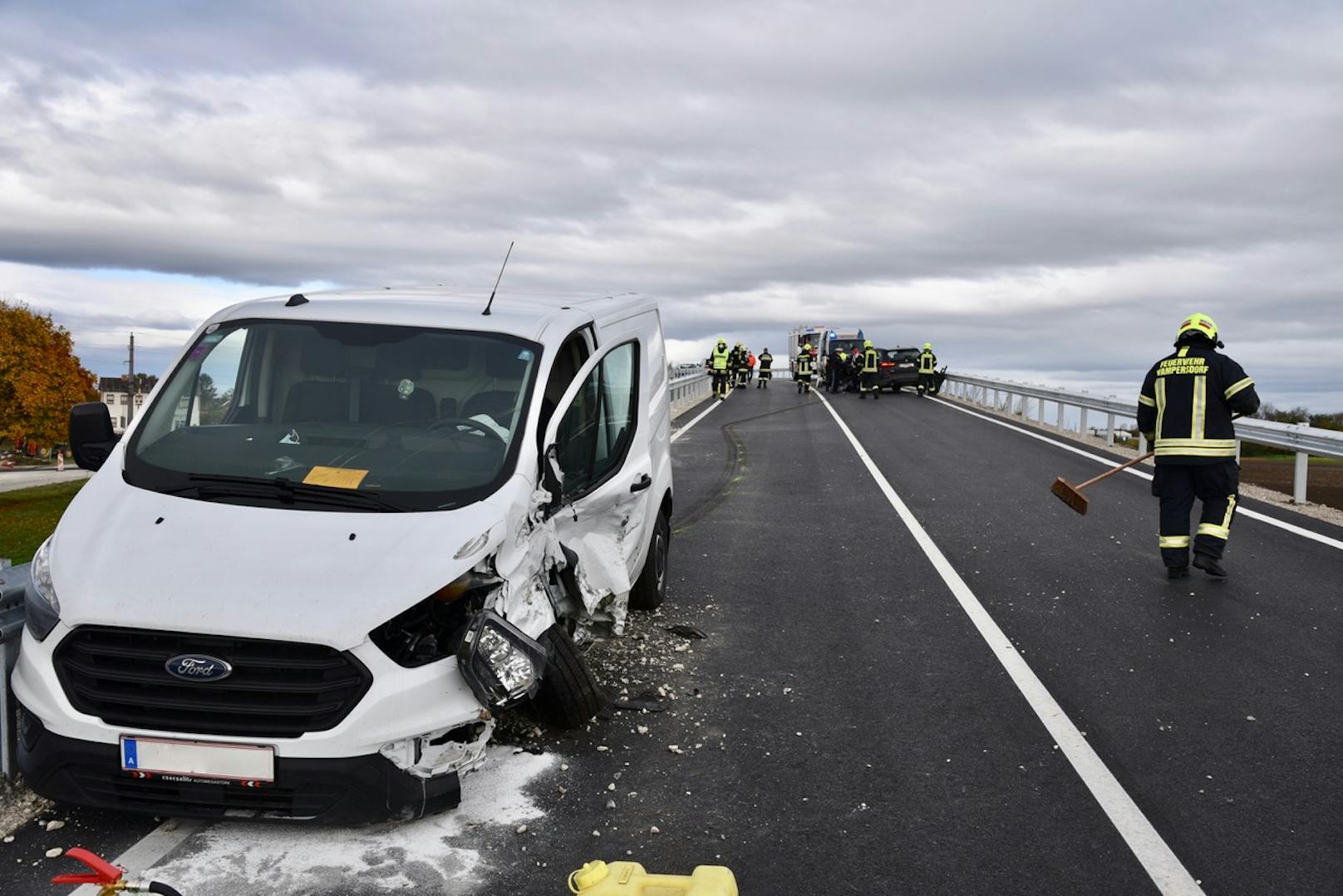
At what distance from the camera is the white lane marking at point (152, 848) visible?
154 inches

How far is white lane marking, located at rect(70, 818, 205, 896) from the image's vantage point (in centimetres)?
390

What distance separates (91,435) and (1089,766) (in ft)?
15.3

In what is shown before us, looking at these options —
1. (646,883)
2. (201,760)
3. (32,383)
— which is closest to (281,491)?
(201,760)

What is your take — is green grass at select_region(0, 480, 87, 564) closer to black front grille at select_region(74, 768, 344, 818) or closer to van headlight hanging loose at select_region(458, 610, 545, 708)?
black front grille at select_region(74, 768, 344, 818)

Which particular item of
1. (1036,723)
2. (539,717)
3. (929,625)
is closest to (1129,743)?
(1036,723)

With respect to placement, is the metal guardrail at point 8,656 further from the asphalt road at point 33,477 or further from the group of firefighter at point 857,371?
the asphalt road at point 33,477

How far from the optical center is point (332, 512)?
453 cm

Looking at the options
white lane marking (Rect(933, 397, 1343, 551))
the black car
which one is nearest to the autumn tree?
the black car

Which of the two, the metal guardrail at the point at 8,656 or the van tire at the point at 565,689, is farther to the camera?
the van tire at the point at 565,689

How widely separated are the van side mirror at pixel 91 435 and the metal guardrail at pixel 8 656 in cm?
63

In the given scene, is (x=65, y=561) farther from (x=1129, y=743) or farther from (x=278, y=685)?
(x=1129, y=743)

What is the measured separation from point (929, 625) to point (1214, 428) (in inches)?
124

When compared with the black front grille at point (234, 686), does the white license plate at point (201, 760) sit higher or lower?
lower

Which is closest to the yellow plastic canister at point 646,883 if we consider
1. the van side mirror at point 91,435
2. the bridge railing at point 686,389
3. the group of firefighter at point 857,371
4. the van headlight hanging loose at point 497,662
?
the van headlight hanging loose at point 497,662
